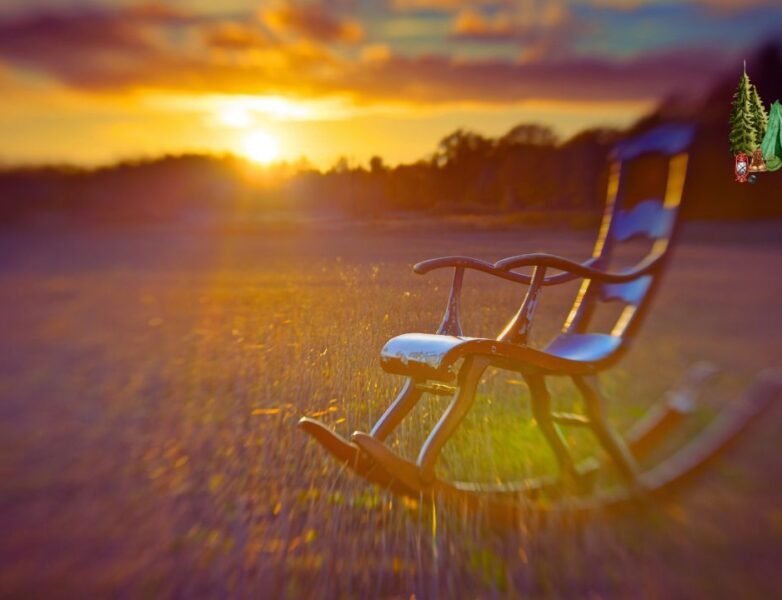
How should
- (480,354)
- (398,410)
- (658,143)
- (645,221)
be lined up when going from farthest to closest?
(645,221), (658,143), (398,410), (480,354)

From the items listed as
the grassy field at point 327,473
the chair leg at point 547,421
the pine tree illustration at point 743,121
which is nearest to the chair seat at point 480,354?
the chair leg at point 547,421

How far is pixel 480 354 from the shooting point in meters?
3.03

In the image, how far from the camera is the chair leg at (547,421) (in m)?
3.37

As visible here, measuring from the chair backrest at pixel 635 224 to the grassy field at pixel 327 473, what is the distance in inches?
14.5

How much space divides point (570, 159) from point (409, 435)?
1.66 metres

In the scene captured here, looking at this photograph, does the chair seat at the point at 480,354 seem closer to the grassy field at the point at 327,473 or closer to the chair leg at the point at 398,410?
the chair leg at the point at 398,410

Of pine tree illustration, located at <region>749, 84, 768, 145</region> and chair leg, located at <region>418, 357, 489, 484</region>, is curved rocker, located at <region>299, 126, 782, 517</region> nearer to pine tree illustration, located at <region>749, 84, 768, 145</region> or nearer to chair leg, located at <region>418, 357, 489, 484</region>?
chair leg, located at <region>418, 357, 489, 484</region>

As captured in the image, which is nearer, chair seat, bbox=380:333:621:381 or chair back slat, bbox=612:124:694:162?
chair seat, bbox=380:333:621:381

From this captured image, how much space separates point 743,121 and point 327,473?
214 centimetres

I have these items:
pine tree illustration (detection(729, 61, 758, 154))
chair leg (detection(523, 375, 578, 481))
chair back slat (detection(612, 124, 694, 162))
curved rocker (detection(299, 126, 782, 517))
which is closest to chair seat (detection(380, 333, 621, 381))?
curved rocker (detection(299, 126, 782, 517))

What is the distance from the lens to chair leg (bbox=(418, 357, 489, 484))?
10.0 ft

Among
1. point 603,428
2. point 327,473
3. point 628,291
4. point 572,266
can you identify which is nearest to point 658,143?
point 628,291

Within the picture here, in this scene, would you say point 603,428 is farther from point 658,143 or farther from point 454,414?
point 658,143

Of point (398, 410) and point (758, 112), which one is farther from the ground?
point (758, 112)
